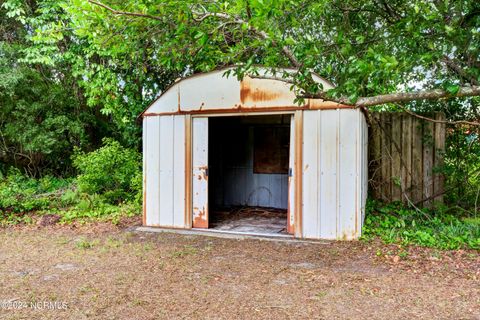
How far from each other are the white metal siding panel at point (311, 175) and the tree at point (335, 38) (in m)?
0.75

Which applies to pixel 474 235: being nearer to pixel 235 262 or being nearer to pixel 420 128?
pixel 420 128

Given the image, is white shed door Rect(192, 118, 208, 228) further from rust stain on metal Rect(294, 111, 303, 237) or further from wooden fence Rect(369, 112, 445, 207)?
wooden fence Rect(369, 112, 445, 207)

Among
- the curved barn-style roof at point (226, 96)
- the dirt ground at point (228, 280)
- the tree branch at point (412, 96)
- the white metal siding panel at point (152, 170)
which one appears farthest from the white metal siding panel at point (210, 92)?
the dirt ground at point (228, 280)

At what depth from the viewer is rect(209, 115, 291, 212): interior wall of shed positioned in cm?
864

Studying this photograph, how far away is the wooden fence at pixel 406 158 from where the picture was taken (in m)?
6.80

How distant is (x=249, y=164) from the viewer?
897 cm

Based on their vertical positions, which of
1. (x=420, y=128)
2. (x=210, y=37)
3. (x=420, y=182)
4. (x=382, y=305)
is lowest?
(x=382, y=305)

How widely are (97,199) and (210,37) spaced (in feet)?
14.3

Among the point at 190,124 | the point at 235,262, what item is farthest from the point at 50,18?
the point at 235,262

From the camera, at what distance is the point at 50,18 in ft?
29.2

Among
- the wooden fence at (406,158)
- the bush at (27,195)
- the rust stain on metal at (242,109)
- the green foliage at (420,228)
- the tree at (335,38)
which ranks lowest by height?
the green foliage at (420,228)

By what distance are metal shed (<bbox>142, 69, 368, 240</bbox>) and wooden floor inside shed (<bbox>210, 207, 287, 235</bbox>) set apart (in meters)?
0.22

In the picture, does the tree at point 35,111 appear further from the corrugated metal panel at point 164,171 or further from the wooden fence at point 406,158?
the wooden fence at point 406,158

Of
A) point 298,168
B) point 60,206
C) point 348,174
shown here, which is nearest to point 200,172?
point 298,168
